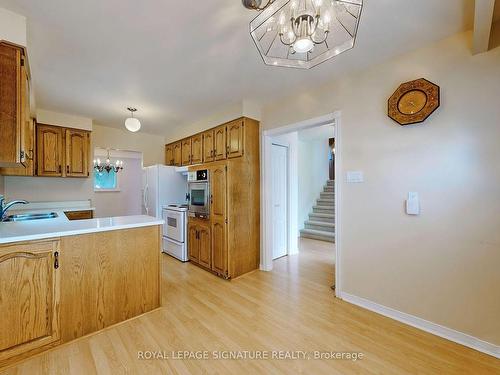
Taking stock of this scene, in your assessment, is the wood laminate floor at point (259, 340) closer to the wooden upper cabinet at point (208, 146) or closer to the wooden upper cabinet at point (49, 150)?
the wooden upper cabinet at point (208, 146)

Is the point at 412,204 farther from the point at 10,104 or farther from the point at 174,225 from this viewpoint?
the point at 174,225

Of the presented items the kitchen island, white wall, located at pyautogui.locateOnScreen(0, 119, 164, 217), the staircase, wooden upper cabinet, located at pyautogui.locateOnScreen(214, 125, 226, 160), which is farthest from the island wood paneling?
the staircase

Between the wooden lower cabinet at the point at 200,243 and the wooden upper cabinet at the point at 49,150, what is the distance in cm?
247

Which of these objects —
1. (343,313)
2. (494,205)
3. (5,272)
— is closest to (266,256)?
(343,313)

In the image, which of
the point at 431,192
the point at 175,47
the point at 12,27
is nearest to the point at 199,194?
the point at 175,47

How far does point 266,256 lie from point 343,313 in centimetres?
140

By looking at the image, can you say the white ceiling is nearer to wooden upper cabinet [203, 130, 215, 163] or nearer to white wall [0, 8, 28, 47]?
white wall [0, 8, 28, 47]

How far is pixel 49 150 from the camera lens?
3.74m

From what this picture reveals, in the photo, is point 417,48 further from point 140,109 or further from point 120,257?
point 140,109

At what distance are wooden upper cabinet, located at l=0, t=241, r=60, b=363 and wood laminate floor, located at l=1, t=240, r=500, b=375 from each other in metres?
0.14

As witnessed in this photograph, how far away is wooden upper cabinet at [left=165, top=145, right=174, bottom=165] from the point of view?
17.0 ft

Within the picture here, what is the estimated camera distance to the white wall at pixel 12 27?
1.59 meters

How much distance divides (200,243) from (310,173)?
4149 mm

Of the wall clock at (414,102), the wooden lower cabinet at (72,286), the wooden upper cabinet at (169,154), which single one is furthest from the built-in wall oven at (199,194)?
the wall clock at (414,102)
